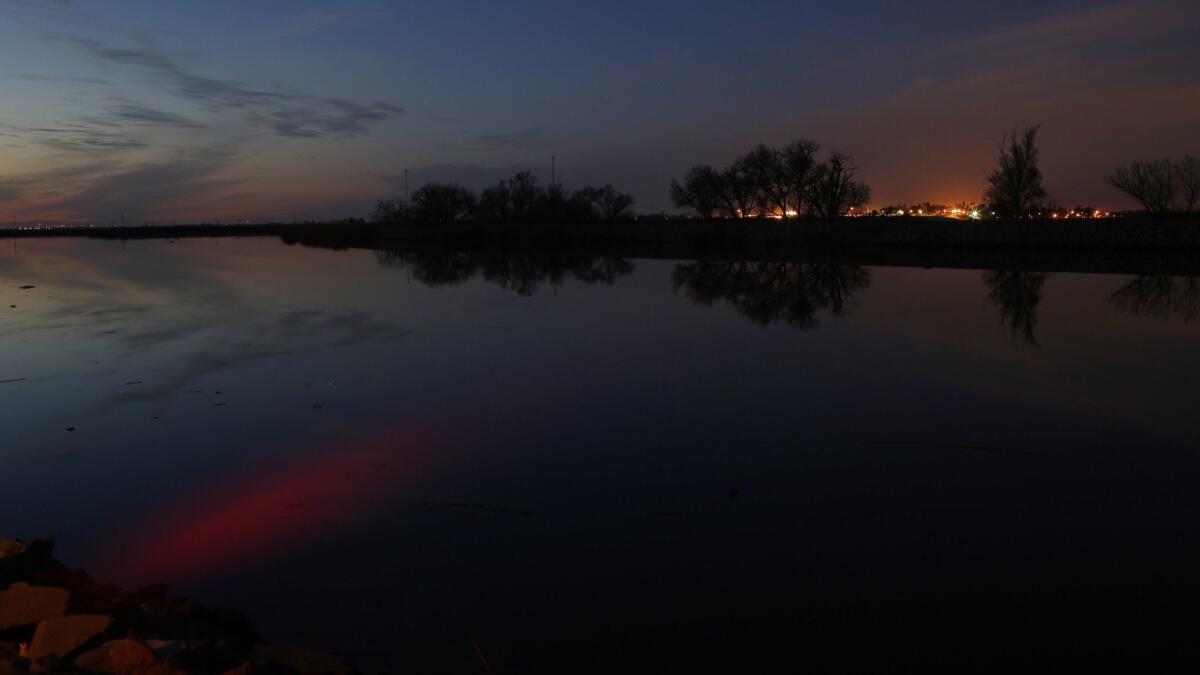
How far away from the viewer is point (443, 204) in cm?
9606

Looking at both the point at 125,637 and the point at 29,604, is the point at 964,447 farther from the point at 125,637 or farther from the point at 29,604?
the point at 29,604

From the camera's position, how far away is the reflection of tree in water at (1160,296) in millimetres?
17562

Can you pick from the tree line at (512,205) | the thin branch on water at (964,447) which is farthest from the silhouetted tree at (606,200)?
the thin branch on water at (964,447)

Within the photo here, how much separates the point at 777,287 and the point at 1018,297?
6.32 meters

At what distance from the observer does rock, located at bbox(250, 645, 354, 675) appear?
11.9ft

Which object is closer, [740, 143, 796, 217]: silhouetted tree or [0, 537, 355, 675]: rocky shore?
[0, 537, 355, 675]: rocky shore

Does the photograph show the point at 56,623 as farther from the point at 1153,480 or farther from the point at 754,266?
the point at 754,266

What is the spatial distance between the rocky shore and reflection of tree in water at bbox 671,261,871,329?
1286 centimetres

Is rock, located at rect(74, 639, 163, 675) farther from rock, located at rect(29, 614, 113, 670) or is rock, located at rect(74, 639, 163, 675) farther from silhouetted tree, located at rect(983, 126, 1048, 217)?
silhouetted tree, located at rect(983, 126, 1048, 217)

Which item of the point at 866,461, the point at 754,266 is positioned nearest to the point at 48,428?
the point at 866,461

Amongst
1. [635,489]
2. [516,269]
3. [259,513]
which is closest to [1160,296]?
[635,489]

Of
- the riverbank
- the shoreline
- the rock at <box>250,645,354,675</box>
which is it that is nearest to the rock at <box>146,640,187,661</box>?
the rock at <box>250,645,354,675</box>

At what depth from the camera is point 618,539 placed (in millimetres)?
5391

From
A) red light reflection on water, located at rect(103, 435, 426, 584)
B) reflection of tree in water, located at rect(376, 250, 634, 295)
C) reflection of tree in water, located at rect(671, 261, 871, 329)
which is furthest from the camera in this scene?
reflection of tree in water, located at rect(376, 250, 634, 295)
